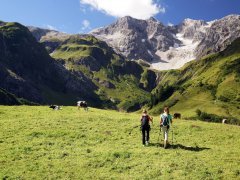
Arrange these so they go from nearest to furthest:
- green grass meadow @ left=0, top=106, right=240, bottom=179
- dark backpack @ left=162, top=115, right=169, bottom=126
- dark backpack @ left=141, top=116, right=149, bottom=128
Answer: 1. green grass meadow @ left=0, top=106, right=240, bottom=179
2. dark backpack @ left=162, top=115, right=169, bottom=126
3. dark backpack @ left=141, top=116, right=149, bottom=128

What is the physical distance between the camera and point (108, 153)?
113 ft

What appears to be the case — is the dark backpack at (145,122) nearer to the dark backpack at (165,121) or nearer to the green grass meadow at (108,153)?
the dark backpack at (165,121)

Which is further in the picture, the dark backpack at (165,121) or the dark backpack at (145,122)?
the dark backpack at (145,122)

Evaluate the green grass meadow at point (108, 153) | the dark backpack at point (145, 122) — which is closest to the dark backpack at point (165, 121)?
the dark backpack at point (145, 122)

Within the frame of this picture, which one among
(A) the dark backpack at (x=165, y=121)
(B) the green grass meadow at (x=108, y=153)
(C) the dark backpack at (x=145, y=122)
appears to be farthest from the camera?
(C) the dark backpack at (x=145, y=122)

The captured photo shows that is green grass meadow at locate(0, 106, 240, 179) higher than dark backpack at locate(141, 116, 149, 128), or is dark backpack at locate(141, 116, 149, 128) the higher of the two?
dark backpack at locate(141, 116, 149, 128)

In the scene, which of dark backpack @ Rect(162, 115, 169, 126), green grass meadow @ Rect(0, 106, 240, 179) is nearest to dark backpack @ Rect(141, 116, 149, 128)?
dark backpack @ Rect(162, 115, 169, 126)

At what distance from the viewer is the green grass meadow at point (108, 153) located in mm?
29703

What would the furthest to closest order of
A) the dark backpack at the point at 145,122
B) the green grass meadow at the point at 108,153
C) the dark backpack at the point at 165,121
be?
1. the dark backpack at the point at 145,122
2. the dark backpack at the point at 165,121
3. the green grass meadow at the point at 108,153

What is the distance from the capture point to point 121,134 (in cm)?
4394

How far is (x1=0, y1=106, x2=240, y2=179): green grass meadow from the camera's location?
1169 inches

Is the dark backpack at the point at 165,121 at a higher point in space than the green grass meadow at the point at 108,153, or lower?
higher

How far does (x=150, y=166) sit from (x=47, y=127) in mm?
18899

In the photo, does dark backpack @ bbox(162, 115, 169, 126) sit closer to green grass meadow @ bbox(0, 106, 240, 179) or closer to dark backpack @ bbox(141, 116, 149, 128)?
dark backpack @ bbox(141, 116, 149, 128)
